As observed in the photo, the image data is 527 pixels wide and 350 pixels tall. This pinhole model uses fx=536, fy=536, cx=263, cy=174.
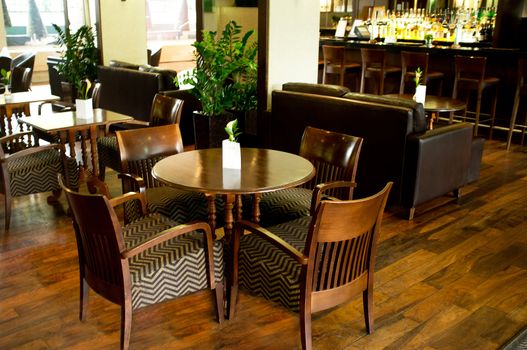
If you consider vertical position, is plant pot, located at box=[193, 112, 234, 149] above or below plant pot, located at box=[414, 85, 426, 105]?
below

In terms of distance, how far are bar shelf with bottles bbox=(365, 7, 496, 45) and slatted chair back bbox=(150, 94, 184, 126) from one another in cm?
472

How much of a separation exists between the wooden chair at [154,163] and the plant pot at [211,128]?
5.68 feet

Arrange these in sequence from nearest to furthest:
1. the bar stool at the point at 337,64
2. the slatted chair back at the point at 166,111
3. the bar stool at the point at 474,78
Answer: the slatted chair back at the point at 166,111, the bar stool at the point at 474,78, the bar stool at the point at 337,64

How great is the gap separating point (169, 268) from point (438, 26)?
737 centimetres

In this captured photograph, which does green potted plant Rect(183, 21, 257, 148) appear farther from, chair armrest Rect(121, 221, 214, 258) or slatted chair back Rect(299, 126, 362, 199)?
chair armrest Rect(121, 221, 214, 258)

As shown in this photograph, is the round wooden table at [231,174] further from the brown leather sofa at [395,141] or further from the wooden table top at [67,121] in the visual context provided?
the wooden table top at [67,121]

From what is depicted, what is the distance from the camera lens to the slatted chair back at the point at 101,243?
7.06 ft

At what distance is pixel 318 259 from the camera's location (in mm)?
2209

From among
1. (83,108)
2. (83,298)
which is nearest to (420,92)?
(83,108)

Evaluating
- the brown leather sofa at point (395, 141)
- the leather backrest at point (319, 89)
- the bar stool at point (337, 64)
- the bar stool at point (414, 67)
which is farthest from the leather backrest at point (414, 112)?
the bar stool at point (337, 64)

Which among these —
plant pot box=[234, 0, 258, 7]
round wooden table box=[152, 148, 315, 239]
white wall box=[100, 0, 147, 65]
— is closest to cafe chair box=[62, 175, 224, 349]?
round wooden table box=[152, 148, 315, 239]

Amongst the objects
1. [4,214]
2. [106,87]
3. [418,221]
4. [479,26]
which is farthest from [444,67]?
[4,214]

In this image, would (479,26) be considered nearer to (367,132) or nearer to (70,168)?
(367,132)

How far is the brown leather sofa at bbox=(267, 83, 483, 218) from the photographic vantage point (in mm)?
3904
